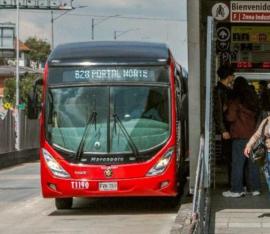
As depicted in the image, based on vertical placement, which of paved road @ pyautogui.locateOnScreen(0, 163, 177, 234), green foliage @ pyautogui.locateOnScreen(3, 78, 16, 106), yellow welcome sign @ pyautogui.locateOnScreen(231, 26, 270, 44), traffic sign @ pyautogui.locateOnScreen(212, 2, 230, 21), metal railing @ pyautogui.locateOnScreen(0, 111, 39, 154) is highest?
traffic sign @ pyautogui.locateOnScreen(212, 2, 230, 21)

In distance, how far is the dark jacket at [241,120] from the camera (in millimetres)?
12375

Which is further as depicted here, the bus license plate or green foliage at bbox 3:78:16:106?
green foliage at bbox 3:78:16:106

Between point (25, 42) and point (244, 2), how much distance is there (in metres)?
138

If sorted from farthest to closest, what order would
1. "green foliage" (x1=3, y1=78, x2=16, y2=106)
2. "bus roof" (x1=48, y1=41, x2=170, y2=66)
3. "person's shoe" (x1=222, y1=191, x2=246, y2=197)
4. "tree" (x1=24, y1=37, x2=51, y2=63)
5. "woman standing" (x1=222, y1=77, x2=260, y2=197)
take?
"tree" (x1=24, y1=37, x2=51, y2=63) → "green foliage" (x1=3, y1=78, x2=16, y2=106) → "bus roof" (x1=48, y1=41, x2=170, y2=66) → "person's shoe" (x1=222, y1=191, x2=246, y2=197) → "woman standing" (x1=222, y1=77, x2=260, y2=197)

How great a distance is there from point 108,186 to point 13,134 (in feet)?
60.0

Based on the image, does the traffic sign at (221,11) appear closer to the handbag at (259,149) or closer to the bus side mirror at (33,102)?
the bus side mirror at (33,102)

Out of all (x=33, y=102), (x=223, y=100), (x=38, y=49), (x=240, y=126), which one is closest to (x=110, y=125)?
(x=33, y=102)

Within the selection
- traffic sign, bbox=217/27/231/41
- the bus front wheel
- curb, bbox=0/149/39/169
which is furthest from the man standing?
curb, bbox=0/149/39/169

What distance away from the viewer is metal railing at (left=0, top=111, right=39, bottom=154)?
2855 centimetres

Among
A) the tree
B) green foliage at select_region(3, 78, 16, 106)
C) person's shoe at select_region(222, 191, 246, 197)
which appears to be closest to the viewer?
person's shoe at select_region(222, 191, 246, 197)

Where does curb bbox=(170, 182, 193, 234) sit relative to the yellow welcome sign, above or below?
below

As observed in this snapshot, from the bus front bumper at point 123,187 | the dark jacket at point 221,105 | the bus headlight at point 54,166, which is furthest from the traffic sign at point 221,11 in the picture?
the bus headlight at point 54,166

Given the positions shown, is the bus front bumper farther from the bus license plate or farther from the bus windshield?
the bus windshield

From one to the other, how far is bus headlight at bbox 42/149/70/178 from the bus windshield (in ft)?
0.67
